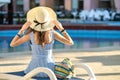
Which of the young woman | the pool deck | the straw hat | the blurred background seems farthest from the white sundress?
the blurred background

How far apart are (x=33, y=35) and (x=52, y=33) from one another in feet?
0.72

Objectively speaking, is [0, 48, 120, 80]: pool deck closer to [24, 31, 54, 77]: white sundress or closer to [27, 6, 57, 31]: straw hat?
[24, 31, 54, 77]: white sundress

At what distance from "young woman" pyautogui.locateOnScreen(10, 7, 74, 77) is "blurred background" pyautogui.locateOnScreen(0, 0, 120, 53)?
7.45m

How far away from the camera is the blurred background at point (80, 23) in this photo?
47.0 feet

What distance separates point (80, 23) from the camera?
23.0m

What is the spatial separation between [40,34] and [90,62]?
4.62m

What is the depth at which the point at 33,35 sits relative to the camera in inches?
162

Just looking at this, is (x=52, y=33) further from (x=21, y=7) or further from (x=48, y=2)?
(x=21, y=7)

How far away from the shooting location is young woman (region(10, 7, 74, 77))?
4.03m

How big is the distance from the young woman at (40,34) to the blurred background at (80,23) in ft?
24.4

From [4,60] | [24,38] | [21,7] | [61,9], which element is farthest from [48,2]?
[24,38]

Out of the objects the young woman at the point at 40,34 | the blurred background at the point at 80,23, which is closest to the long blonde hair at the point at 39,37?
the young woman at the point at 40,34

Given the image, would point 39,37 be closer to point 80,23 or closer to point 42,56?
point 42,56

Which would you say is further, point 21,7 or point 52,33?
point 21,7
